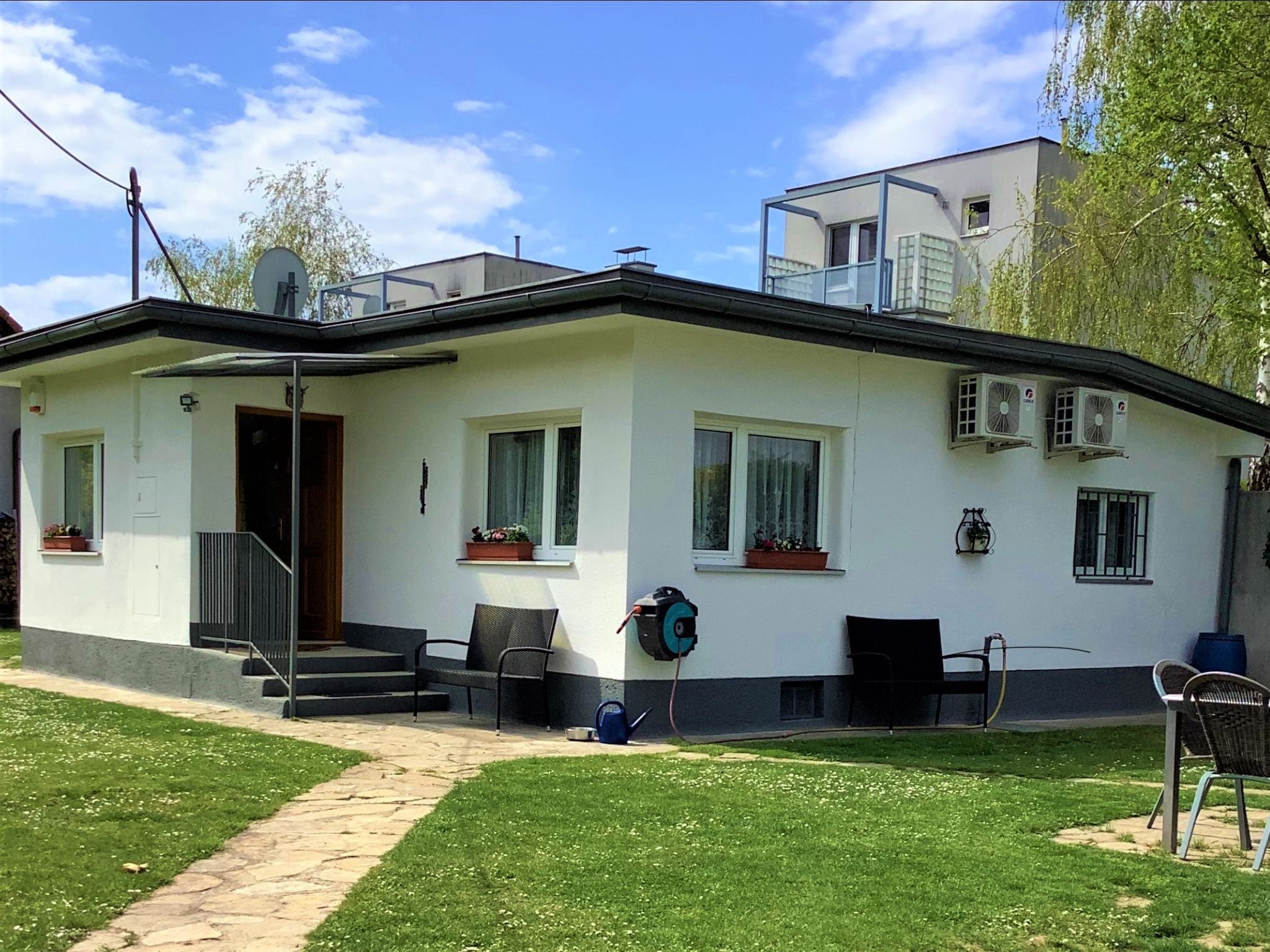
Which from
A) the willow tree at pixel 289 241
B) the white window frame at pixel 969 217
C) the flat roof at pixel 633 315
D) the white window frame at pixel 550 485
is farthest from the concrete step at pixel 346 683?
the willow tree at pixel 289 241

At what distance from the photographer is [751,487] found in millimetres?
10711

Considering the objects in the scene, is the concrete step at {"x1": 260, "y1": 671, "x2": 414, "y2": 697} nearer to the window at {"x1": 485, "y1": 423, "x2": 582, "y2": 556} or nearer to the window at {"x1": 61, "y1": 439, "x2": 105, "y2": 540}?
the window at {"x1": 485, "y1": 423, "x2": 582, "y2": 556}

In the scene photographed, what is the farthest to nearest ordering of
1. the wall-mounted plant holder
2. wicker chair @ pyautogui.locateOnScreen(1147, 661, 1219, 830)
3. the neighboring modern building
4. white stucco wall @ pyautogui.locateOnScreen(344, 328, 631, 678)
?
the neighboring modern building, the wall-mounted plant holder, white stucco wall @ pyautogui.locateOnScreen(344, 328, 631, 678), wicker chair @ pyautogui.locateOnScreen(1147, 661, 1219, 830)

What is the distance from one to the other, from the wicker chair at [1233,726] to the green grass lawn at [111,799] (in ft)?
14.5

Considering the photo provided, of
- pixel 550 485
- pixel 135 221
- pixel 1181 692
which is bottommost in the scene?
pixel 1181 692

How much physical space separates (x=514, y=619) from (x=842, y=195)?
1809 cm

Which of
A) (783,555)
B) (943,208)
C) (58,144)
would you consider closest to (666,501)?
(783,555)

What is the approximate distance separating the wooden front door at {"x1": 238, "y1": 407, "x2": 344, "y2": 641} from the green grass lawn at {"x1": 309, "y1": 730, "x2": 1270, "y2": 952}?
5.02 meters

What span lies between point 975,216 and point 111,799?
73.0ft

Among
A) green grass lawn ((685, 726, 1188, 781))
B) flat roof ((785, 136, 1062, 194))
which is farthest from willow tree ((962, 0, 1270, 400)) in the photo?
green grass lawn ((685, 726, 1188, 781))

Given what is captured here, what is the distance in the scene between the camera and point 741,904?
5.07 m

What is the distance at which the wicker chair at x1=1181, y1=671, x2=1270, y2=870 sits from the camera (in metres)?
5.86

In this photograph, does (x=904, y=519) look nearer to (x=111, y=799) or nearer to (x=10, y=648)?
(x=111, y=799)

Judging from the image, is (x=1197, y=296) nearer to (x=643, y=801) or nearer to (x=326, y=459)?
(x=326, y=459)
